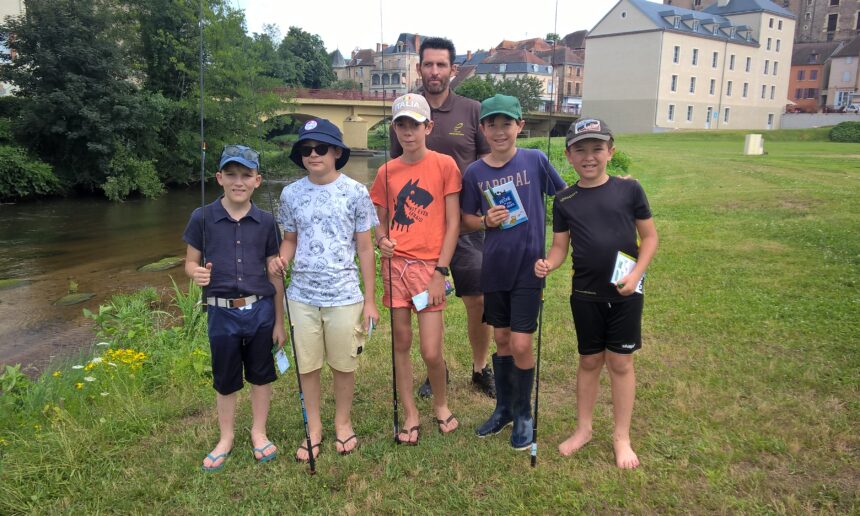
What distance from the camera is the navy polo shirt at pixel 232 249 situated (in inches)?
132

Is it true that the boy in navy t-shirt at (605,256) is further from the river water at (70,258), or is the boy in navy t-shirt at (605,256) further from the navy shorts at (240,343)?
the river water at (70,258)

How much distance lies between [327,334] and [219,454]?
3.04ft

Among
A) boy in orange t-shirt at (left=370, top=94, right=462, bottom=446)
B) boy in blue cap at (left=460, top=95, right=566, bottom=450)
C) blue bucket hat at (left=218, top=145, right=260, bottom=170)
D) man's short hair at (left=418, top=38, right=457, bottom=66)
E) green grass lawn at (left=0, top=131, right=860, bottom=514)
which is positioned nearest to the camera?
green grass lawn at (left=0, top=131, right=860, bottom=514)

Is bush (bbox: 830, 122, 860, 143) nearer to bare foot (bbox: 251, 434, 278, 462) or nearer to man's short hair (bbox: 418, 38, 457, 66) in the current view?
man's short hair (bbox: 418, 38, 457, 66)

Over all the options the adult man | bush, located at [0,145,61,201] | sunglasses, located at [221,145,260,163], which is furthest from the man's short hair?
bush, located at [0,145,61,201]

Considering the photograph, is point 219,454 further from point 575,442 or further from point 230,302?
point 575,442

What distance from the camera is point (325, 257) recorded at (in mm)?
3396

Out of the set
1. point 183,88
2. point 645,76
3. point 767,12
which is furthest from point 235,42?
point 767,12

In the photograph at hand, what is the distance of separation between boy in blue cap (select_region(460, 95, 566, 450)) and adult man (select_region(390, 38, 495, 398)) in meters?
0.49

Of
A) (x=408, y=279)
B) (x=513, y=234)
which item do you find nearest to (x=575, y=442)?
(x=513, y=234)

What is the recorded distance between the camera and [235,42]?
27.9m

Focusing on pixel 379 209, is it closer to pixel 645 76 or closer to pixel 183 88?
pixel 183 88

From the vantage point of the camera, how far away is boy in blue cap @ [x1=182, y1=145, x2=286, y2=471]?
132 inches

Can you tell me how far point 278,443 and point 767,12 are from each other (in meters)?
70.3
